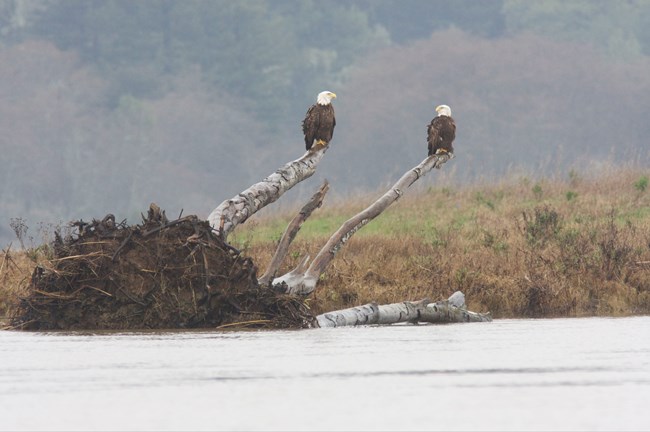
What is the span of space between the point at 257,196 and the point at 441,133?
8.04 feet

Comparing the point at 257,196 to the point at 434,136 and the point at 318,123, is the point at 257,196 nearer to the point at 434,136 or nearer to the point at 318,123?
the point at 318,123

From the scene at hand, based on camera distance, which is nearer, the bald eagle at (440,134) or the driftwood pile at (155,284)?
the driftwood pile at (155,284)

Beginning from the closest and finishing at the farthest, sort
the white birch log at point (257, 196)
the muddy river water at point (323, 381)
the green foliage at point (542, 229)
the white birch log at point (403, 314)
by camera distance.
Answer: the muddy river water at point (323, 381) → the white birch log at point (403, 314) → the white birch log at point (257, 196) → the green foliage at point (542, 229)

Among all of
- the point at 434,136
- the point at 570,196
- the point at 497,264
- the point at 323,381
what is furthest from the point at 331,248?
the point at 570,196

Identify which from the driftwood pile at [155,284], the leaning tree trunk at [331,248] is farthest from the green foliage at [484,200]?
the driftwood pile at [155,284]

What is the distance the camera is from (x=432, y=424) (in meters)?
6.94

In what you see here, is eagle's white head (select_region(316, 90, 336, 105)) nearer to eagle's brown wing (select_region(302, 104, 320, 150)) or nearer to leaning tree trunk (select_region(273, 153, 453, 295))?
eagle's brown wing (select_region(302, 104, 320, 150))

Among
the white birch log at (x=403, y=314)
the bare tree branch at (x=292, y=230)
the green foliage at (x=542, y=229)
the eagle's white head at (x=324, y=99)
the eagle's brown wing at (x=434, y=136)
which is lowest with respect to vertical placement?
the white birch log at (x=403, y=314)

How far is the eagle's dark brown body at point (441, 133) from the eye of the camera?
1625 centimetres

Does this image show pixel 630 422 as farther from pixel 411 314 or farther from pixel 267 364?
pixel 411 314

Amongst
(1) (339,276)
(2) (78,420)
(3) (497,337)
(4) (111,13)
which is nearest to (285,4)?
(4) (111,13)

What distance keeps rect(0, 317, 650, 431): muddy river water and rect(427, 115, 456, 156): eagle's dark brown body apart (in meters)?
3.60

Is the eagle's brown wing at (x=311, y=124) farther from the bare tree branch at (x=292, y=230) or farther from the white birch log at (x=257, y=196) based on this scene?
the bare tree branch at (x=292, y=230)

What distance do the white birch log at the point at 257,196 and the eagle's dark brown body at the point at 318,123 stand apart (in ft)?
0.66
